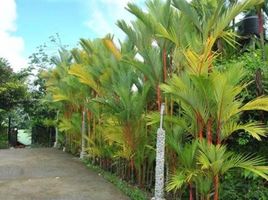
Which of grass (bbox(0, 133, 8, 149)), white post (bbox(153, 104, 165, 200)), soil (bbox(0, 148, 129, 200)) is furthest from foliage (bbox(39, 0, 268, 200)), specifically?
grass (bbox(0, 133, 8, 149))

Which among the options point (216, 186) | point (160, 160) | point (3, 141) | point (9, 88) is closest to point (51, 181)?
point (160, 160)

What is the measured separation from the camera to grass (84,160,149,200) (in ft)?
19.4

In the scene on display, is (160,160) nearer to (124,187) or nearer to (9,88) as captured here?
(124,187)

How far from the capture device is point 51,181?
7.02 meters

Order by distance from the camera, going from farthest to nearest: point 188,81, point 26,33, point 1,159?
point 26,33
point 1,159
point 188,81

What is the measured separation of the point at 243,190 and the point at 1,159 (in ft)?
21.5

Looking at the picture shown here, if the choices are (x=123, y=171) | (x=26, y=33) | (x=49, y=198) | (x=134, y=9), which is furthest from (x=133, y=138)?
(x=26, y=33)

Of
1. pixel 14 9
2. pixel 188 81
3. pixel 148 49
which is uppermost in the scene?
pixel 14 9

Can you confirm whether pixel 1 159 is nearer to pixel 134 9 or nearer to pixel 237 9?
pixel 134 9

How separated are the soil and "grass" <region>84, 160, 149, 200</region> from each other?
0.09 metres

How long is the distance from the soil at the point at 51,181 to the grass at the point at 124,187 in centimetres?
9

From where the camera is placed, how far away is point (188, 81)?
15.1ft

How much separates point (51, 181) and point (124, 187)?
1.37 m

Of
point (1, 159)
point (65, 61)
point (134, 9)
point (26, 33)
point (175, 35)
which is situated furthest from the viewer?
point (65, 61)
